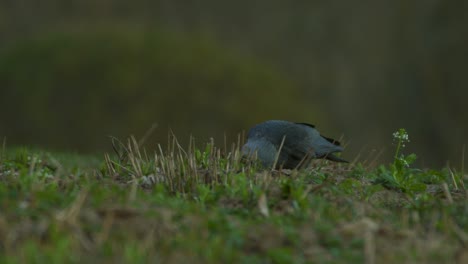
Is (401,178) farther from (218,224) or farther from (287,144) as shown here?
(218,224)

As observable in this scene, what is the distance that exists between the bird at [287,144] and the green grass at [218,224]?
1279mm

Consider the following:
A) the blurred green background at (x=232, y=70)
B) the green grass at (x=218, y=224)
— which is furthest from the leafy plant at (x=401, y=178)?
the blurred green background at (x=232, y=70)

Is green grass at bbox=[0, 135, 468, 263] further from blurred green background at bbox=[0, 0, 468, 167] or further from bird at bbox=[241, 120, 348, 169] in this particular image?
blurred green background at bbox=[0, 0, 468, 167]

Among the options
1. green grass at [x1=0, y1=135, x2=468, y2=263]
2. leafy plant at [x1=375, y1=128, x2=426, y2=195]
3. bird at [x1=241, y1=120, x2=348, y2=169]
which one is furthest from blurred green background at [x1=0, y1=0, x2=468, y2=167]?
green grass at [x1=0, y1=135, x2=468, y2=263]

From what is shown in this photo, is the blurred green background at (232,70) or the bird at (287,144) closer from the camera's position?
the bird at (287,144)

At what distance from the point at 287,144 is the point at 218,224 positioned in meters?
3.05

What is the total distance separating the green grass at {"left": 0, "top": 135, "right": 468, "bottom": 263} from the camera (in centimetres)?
337

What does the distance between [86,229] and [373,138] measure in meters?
10.4

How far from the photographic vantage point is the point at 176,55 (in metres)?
12.4

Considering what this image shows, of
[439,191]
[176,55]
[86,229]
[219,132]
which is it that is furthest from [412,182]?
[176,55]

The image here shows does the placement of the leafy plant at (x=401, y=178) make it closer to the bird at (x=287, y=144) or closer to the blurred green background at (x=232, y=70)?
the bird at (x=287, y=144)

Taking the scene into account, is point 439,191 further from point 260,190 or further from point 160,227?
point 160,227

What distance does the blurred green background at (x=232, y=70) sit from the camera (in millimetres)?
11914

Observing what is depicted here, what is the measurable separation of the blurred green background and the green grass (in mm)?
6383
